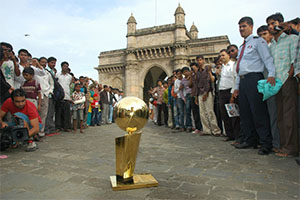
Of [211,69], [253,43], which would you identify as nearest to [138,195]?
[253,43]

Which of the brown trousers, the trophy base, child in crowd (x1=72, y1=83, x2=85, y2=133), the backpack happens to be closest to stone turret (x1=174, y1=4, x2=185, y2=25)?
child in crowd (x1=72, y1=83, x2=85, y2=133)

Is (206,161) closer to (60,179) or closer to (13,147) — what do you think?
(60,179)

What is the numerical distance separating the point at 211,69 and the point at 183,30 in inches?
804

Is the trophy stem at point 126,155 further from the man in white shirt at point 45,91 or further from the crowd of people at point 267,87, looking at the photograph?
the man in white shirt at point 45,91

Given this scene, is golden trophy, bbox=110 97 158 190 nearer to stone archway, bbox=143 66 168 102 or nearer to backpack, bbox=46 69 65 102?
backpack, bbox=46 69 65 102

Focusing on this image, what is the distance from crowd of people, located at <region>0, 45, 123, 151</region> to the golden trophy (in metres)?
2.59

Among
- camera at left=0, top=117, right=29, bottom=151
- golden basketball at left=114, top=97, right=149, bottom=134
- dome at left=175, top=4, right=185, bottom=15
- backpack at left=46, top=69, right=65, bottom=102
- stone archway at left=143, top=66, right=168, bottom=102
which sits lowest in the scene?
camera at left=0, top=117, right=29, bottom=151

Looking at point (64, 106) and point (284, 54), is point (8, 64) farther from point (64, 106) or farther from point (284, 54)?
point (284, 54)

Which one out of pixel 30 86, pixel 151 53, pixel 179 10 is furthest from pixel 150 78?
pixel 30 86

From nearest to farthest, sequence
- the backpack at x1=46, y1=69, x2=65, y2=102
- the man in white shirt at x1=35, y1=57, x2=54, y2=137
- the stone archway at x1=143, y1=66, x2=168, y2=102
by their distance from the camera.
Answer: the man in white shirt at x1=35, y1=57, x2=54, y2=137, the backpack at x1=46, y1=69, x2=65, y2=102, the stone archway at x1=143, y1=66, x2=168, y2=102

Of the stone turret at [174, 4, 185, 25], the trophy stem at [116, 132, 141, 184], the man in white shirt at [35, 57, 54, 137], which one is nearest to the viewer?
the trophy stem at [116, 132, 141, 184]

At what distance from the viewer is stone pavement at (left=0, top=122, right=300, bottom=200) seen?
1.69 m

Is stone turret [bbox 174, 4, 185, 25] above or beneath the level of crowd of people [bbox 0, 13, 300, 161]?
above

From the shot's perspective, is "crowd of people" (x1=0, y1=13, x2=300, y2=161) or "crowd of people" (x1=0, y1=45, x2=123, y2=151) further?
"crowd of people" (x1=0, y1=45, x2=123, y2=151)
